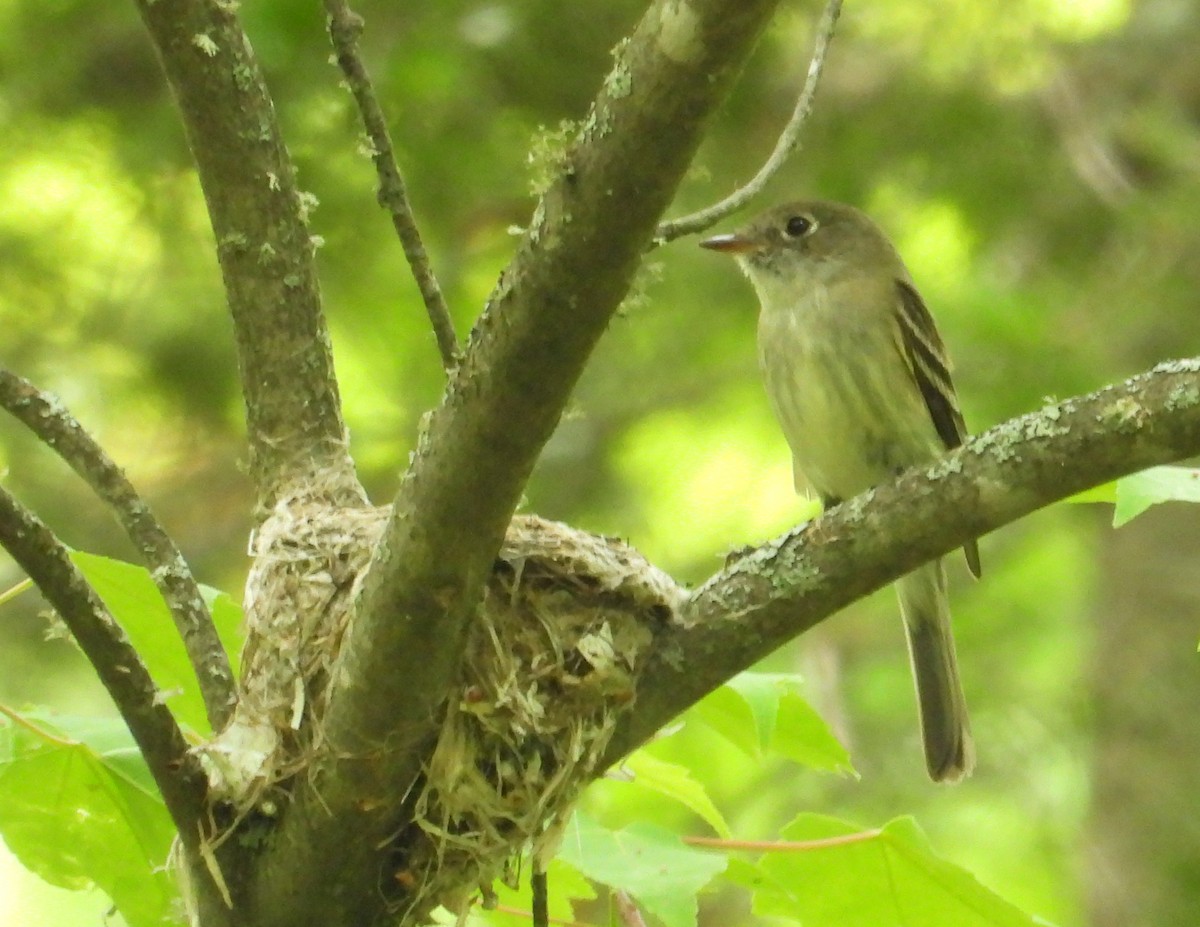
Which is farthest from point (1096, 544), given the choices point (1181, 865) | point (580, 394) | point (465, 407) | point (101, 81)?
point (465, 407)

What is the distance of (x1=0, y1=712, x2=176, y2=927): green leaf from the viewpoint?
2.51 metres

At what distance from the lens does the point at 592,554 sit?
2.86m

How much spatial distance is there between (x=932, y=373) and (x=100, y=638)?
2591 mm

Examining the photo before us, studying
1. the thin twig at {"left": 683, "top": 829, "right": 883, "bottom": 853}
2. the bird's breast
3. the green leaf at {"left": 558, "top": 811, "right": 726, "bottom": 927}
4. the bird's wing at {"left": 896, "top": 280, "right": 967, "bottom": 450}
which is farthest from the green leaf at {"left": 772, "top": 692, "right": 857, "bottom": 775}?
the bird's wing at {"left": 896, "top": 280, "right": 967, "bottom": 450}

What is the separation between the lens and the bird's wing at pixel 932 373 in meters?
4.19

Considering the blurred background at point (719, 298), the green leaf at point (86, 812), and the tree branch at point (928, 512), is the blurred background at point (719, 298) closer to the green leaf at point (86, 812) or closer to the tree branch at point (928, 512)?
the green leaf at point (86, 812)

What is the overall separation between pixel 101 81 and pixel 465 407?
326 centimetres

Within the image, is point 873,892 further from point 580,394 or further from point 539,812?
point 580,394

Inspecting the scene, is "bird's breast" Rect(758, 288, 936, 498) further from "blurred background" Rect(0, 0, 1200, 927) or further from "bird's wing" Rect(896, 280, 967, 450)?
"blurred background" Rect(0, 0, 1200, 927)

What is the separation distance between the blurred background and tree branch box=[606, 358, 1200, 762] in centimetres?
227

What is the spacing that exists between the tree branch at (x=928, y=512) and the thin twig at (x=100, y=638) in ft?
2.33

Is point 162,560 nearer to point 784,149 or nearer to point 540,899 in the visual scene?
point 540,899

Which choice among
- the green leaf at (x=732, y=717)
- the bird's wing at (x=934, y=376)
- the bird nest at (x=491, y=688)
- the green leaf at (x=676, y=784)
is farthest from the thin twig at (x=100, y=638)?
the bird's wing at (x=934, y=376)

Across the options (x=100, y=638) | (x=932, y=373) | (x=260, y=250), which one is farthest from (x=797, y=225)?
(x=100, y=638)
